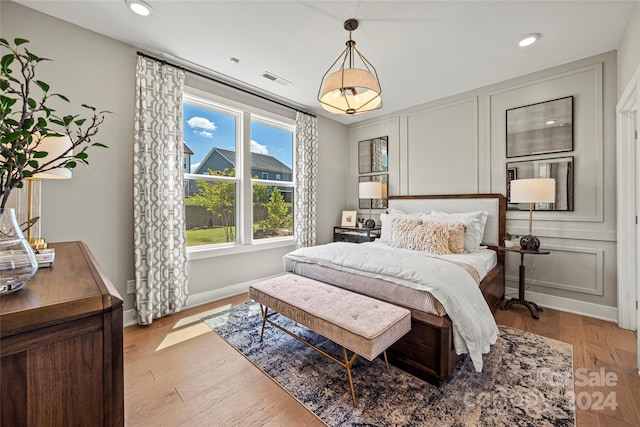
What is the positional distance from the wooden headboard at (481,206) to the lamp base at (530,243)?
360 millimetres

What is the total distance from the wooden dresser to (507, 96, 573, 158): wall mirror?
13.3 feet

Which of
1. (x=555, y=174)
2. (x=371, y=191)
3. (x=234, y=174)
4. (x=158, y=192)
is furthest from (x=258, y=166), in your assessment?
(x=555, y=174)

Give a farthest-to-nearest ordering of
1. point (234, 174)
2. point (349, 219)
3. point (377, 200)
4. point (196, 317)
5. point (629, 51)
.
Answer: point (349, 219) < point (377, 200) < point (234, 174) < point (196, 317) < point (629, 51)

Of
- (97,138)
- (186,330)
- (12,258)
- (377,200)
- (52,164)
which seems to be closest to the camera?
(12,258)

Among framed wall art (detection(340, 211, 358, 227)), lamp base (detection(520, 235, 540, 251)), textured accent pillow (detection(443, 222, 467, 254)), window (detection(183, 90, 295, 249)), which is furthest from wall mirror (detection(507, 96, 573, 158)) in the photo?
window (detection(183, 90, 295, 249))

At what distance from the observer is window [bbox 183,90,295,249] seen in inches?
128

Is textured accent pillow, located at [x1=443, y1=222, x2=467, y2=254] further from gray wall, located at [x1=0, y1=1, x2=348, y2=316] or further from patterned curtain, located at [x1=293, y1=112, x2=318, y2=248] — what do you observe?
gray wall, located at [x1=0, y1=1, x2=348, y2=316]

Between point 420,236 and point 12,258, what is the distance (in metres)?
3.06

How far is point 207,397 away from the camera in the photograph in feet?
5.65

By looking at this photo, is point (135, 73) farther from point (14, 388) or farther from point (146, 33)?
point (14, 388)

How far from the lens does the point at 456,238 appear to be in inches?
117

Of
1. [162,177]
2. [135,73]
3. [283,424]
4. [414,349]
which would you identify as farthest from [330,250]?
[135,73]

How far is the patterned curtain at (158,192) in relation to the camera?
2654 mm

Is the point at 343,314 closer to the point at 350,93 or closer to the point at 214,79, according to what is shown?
the point at 350,93
